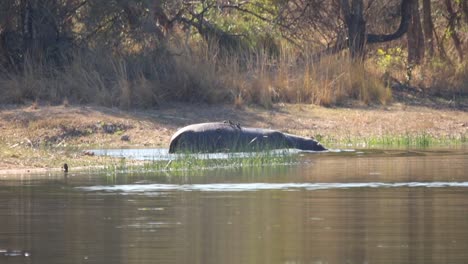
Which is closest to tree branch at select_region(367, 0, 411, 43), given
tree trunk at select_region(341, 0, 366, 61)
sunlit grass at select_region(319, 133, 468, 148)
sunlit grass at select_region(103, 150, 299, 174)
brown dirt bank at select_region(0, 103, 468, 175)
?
tree trunk at select_region(341, 0, 366, 61)

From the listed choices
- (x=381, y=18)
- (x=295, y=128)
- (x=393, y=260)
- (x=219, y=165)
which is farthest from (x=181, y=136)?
(x=381, y=18)

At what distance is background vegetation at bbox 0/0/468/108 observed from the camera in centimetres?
2383

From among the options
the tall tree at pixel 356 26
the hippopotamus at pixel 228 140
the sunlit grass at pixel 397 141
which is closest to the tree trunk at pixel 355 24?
the tall tree at pixel 356 26

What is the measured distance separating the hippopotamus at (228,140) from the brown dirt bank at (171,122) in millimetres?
1577

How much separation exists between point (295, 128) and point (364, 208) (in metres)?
11.1

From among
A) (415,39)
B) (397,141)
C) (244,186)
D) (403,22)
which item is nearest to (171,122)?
(397,141)

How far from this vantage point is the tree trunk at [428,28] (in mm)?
28016

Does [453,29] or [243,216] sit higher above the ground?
[453,29]

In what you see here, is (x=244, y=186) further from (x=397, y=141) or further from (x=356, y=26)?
(x=356, y=26)

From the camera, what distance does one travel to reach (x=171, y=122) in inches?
869

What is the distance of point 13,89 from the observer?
76.7 feet

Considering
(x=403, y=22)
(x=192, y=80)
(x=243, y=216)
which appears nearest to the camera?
(x=243, y=216)

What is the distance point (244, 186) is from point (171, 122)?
891 cm

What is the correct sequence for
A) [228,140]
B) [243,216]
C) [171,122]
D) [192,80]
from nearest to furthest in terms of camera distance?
[243,216] < [228,140] < [171,122] < [192,80]
